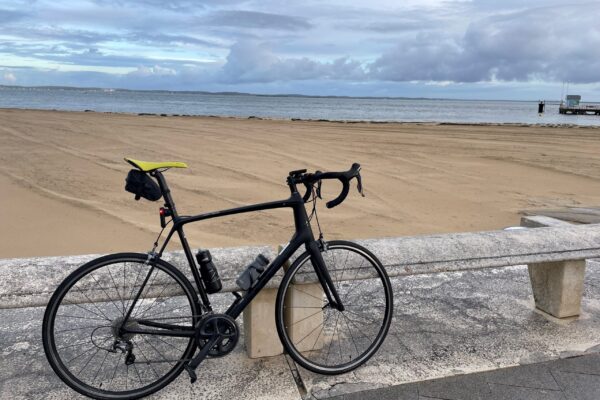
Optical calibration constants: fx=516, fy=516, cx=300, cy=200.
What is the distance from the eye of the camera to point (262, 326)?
331 cm

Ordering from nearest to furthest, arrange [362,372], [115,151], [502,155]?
[362,372] < [115,151] < [502,155]

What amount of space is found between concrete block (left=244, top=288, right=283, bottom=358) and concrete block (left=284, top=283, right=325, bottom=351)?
0.10 m

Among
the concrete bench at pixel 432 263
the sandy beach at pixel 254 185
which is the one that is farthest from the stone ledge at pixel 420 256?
the sandy beach at pixel 254 185

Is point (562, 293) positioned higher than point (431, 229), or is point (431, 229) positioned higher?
point (562, 293)

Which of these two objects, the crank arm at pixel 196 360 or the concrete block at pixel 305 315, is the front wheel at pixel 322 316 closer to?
the concrete block at pixel 305 315

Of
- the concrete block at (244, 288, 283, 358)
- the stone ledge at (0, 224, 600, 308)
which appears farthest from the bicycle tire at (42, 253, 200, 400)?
the concrete block at (244, 288, 283, 358)

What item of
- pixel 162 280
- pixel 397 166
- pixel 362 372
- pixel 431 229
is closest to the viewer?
pixel 162 280

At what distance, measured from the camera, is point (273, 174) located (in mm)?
13062

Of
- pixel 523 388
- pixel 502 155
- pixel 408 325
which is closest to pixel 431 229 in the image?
pixel 408 325

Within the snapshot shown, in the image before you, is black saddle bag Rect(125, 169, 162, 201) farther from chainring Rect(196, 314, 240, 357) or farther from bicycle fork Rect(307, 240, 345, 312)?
bicycle fork Rect(307, 240, 345, 312)

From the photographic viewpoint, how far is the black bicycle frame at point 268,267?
114 inches

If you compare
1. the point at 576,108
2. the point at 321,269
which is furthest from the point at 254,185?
the point at 576,108

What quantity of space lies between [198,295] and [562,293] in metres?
2.73

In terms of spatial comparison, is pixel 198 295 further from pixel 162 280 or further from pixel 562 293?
pixel 562 293
